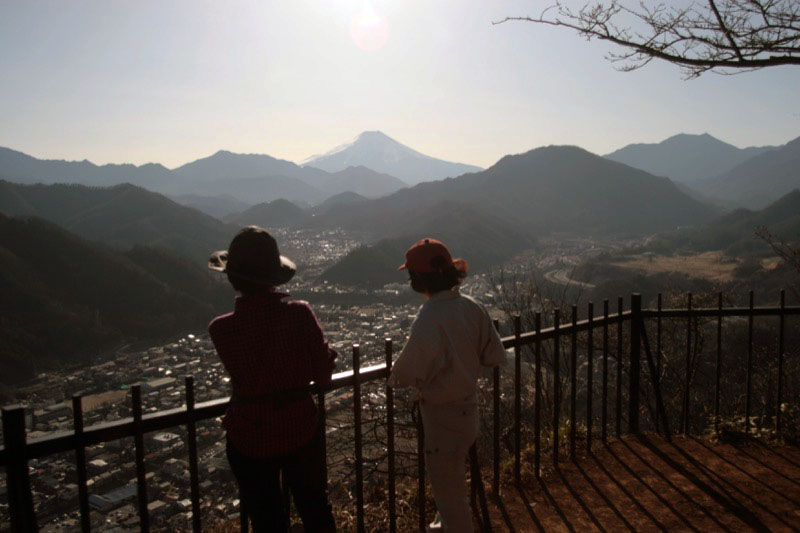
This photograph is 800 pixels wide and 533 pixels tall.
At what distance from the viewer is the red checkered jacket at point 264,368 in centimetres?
206

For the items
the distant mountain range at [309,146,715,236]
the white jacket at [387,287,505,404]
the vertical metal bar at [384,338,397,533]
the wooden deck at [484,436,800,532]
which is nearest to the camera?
the white jacket at [387,287,505,404]

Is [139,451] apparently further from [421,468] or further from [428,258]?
[421,468]

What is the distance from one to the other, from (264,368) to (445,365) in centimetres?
85

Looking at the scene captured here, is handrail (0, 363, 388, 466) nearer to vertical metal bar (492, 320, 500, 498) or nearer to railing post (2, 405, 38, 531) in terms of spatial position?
railing post (2, 405, 38, 531)

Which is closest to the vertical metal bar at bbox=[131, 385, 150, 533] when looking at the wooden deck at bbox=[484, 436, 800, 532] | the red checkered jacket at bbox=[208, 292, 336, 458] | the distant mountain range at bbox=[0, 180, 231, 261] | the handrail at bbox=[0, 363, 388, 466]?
the handrail at bbox=[0, 363, 388, 466]

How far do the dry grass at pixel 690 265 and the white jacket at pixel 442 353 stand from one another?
33904 millimetres

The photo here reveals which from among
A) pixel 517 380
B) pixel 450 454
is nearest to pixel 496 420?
pixel 517 380

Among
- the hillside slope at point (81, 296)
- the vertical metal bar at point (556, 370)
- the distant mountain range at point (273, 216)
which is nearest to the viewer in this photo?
the vertical metal bar at point (556, 370)

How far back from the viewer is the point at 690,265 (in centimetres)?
4266

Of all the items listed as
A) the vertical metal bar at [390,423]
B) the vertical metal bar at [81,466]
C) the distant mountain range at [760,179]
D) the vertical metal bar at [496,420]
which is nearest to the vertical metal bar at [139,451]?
the vertical metal bar at [81,466]

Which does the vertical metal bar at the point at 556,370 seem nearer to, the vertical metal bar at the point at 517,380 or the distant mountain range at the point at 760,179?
the vertical metal bar at the point at 517,380

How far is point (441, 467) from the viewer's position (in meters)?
2.55

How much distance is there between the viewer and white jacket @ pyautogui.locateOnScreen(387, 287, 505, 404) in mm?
2416

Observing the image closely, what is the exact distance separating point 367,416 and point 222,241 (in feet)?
259
